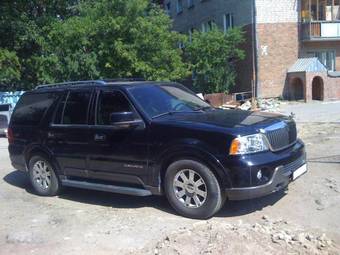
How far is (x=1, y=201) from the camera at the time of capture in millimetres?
8156

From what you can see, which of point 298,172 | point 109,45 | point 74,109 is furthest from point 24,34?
point 298,172

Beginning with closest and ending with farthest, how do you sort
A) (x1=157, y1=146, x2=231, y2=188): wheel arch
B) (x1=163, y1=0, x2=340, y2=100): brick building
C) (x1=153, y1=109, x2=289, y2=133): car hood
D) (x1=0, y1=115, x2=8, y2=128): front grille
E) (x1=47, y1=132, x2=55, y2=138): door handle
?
(x1=157, y1=146, x2=231, y2=188): wheel arch < (x1=153, y1=109, x2=289, y2=133): car hood < (x1=47, y1=132, x2=55, y2=138): door handle < (x1=0, y1=115, x2=8, y2=128): front grille < (x1=163, y1=0, x2=340, y2=100): brick building

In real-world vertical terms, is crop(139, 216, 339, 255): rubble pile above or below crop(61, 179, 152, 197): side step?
below

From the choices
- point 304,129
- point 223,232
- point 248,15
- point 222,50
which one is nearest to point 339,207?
point 223,232

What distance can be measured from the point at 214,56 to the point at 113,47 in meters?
7.52

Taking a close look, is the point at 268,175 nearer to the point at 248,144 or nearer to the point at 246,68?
the point at 248,144

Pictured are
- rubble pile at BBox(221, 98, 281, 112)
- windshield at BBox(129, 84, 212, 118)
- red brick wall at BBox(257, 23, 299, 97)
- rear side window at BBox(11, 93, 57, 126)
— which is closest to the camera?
windshield at BBox(129, 84, 212, 118)

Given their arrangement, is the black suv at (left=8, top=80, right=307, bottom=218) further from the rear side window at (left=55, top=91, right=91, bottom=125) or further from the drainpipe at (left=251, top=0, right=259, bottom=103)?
the drainpipe at (left=251, top=0, right=259, bottom=103)

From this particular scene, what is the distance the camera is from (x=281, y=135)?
6586mm

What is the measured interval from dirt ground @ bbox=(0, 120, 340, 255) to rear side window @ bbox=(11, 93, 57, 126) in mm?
1209

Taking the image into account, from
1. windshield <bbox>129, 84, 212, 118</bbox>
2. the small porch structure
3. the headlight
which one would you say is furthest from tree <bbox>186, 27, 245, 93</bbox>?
the headlight

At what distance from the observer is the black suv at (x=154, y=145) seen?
618 cm

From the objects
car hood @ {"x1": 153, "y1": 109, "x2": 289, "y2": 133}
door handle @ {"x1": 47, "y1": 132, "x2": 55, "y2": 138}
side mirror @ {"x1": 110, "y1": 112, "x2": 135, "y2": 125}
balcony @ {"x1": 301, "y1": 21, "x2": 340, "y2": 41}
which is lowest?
door handle @ {"x1": 47, "y1": 132, "x2": 55, "y2": 138}

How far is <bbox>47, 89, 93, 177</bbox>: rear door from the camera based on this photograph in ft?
24.8
